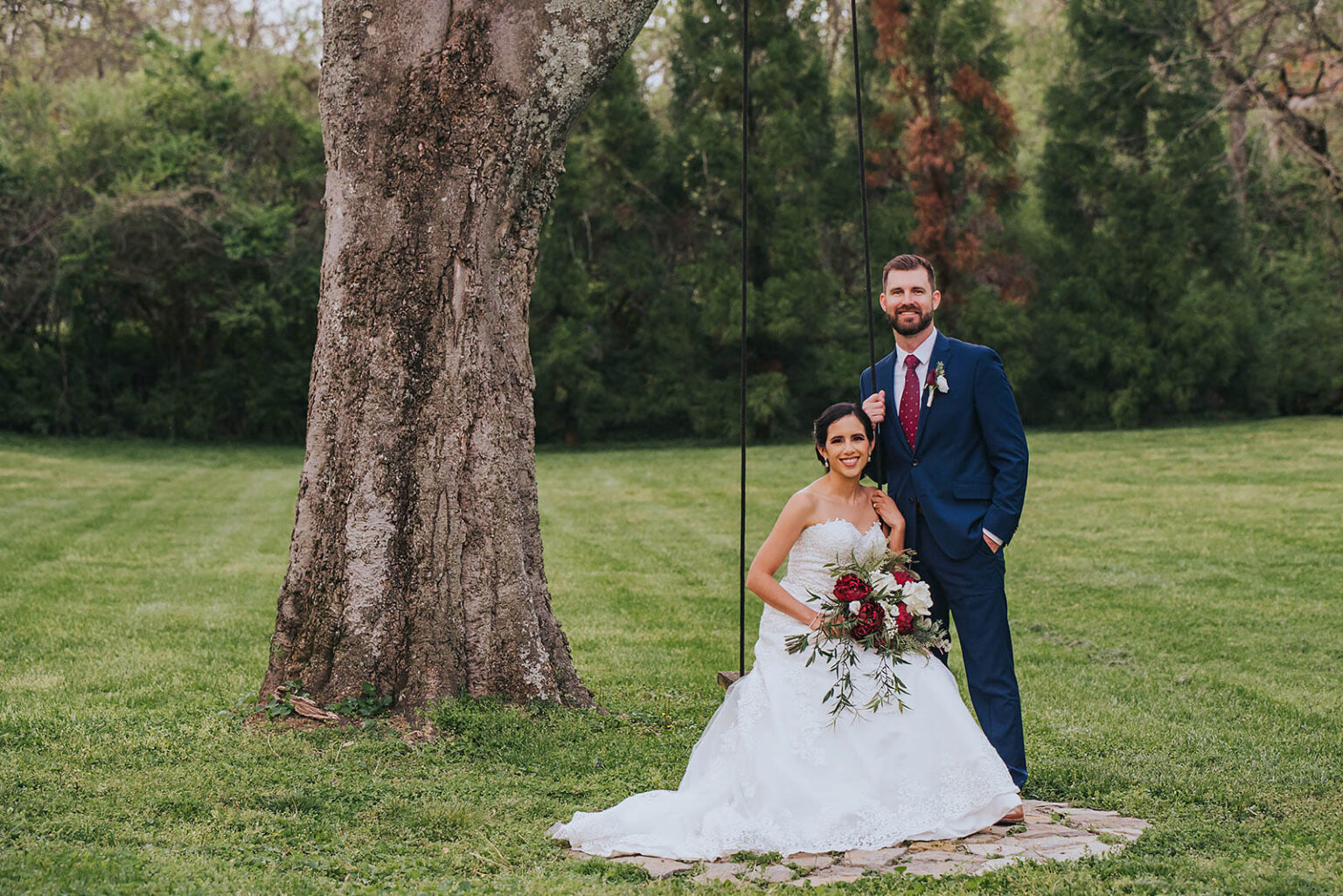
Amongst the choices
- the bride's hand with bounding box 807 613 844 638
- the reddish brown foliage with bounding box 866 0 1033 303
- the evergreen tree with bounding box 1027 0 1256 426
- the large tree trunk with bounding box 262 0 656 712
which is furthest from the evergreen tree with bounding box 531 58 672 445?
the bride's hand with bounding box 807 613 844 638

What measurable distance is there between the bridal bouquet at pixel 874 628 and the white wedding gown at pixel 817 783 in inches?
2.0

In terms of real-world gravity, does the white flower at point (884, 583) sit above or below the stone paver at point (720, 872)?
above

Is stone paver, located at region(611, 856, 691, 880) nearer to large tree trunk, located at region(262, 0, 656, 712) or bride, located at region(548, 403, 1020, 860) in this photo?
bride, located at region(548, 403, 1020, 860)

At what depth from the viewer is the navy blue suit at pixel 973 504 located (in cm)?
479

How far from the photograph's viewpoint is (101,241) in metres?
22.8

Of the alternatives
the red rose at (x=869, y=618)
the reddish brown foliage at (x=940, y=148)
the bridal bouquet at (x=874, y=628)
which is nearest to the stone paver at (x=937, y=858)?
the bridal bouquet at (x=874, y=628)

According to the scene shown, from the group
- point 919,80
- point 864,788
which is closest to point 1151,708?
point 864,788

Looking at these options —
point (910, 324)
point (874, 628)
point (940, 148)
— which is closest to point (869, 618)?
point (874, 628)

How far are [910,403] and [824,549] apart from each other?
0.65 m

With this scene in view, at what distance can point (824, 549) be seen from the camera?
4.82 meters

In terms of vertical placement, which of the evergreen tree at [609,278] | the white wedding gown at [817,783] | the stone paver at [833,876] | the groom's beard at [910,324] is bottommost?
the stone paver at [833,876]

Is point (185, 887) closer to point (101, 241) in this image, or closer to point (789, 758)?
point (789, 758)

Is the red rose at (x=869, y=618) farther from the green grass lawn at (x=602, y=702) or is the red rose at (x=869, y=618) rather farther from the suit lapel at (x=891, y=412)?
the green grass lawn at (x=602, y=702)

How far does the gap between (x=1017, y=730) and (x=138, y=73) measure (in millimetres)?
25106
